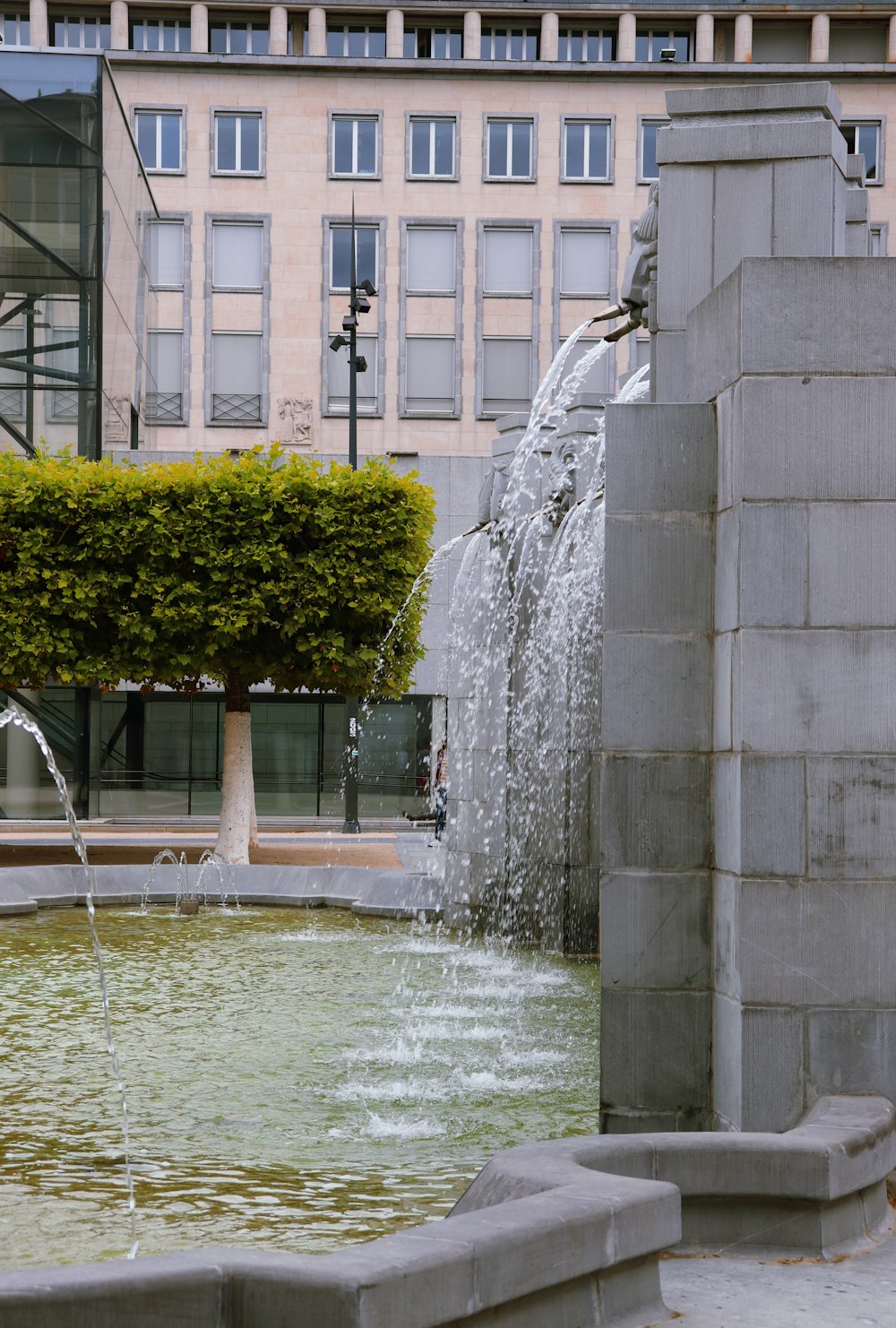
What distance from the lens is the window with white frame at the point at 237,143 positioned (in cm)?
4616

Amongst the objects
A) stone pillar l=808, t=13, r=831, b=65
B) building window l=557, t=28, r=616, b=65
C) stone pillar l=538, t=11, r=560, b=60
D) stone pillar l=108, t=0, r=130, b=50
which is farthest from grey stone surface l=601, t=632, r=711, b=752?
building window l=557, t=28, r=616, b=65

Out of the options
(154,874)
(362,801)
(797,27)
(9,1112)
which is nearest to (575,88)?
(797,27)

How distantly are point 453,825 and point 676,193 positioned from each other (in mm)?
9040

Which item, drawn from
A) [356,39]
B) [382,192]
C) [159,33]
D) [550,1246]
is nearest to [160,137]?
[159,33]

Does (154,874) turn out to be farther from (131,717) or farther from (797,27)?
(797,27)

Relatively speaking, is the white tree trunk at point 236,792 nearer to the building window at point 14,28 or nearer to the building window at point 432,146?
the building window at point 432,146

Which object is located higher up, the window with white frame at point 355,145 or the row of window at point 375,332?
the window with white frame at point 355,145

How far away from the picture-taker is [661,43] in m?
50.2

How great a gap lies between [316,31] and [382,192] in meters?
6.07

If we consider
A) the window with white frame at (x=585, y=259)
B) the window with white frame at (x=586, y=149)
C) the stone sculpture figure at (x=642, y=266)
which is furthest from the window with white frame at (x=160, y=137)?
the stone sculpture figure at (x=642, y=266)

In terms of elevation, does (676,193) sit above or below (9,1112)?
above

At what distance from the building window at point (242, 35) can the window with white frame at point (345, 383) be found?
10.4 meters

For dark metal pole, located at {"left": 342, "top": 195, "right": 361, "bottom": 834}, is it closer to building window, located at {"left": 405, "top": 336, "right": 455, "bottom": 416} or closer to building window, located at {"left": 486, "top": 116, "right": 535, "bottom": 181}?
building window, located at {"left": 405, "top": 336, "right": 455, "bottom": 416}

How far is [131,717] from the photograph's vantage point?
4219 centimetres
